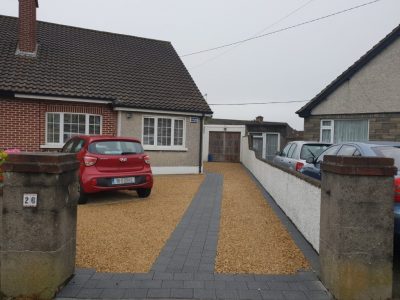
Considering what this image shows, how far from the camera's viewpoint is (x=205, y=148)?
2717 cm

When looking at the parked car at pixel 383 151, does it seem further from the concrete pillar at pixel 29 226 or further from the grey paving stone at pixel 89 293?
the concrete pillar at pixel 29 226

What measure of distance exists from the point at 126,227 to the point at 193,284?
Answer: 2.91m

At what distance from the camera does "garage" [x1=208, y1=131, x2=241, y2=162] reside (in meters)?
27.0

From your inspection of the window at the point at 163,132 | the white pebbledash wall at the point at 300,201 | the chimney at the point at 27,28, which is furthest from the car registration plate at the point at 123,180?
the chimney at the point at 27,28

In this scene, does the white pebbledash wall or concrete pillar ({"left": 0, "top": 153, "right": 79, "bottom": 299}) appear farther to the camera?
the white pebbledash wall

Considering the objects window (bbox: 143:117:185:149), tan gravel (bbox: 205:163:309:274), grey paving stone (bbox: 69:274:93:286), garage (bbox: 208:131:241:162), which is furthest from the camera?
garage (bbox: 208:131:241:162)

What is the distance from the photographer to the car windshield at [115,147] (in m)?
9.06

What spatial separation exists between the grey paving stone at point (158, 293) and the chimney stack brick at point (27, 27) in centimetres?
1413

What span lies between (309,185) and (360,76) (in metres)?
11.6

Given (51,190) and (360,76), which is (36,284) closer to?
(51,190)

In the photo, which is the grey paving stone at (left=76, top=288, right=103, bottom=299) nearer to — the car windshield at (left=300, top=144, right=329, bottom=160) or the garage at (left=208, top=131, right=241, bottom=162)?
the car windshield at (left=300, top=144, right=329, bottom=160)

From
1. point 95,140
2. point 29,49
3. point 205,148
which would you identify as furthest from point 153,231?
point 205,148

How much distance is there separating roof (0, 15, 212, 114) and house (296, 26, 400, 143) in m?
5.49

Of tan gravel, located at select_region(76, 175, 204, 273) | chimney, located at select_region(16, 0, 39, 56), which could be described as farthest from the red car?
chimney, located at select_region(16, 0, 39, 56)
